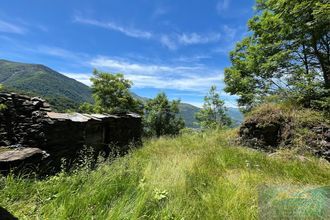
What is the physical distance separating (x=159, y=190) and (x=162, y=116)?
31227 millimetres

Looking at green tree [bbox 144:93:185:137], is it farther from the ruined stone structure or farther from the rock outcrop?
the ruined stone structure

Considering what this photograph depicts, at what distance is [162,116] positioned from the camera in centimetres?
3494

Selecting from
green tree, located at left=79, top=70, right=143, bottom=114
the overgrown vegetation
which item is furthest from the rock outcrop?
green tree, located at left=79, top=70, right=143, bottom=114

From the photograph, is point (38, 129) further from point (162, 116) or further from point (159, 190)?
point (162, 116)

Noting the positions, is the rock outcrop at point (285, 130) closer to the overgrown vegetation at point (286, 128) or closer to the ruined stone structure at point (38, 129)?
the overgrown vegetation at point (286, 128)

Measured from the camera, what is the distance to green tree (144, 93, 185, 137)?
34.2 metres

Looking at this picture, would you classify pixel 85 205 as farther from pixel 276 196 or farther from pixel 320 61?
pixel 320 61

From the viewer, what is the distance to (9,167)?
3.89 m

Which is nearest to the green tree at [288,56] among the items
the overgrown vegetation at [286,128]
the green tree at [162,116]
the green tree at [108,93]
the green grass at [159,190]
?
the overgrown vegetation at [286,128]

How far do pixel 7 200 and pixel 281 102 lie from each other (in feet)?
26.8

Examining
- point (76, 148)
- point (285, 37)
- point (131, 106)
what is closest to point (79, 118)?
point (76, 148)

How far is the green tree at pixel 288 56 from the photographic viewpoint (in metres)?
7.70

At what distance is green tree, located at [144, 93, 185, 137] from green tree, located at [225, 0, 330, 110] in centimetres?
1960

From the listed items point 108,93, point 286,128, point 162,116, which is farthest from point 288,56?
point 162,116
